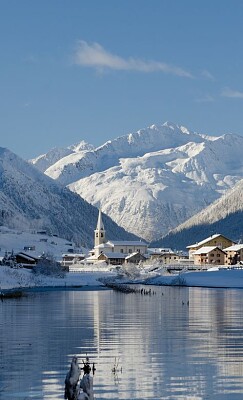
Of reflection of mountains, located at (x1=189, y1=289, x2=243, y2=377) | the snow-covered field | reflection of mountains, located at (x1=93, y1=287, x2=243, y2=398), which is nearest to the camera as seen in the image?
reflection of mountains, located at (x1=93, y1=287, x2=243, y2=398)

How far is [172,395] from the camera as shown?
3669 cm

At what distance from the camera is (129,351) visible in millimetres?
50312

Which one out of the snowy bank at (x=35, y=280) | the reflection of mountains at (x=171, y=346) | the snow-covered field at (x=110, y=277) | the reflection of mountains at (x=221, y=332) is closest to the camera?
the reflection of mountains at (x=171, y=346)

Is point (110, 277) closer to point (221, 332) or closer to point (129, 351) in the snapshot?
point (221, 332)

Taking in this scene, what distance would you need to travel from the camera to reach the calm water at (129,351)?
3831 cm

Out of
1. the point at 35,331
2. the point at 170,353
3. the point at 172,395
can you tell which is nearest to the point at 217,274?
the point at 35,331

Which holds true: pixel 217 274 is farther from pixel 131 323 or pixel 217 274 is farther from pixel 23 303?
pixel 131 323

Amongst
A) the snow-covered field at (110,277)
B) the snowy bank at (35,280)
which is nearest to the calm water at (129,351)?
the snowy bank at (35,280)

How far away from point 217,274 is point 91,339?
125703 mm

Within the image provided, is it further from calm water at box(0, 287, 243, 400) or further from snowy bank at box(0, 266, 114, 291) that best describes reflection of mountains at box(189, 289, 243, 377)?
snowy bank at box(0, 266, 114, 291)

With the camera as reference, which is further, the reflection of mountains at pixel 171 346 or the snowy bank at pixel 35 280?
the snowy bank at pixel 35 280

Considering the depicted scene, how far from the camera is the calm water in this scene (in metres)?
38.3

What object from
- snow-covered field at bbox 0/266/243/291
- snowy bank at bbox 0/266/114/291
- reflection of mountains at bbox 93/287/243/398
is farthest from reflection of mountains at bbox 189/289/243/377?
snow-covered field at bbox 0/266/243/291

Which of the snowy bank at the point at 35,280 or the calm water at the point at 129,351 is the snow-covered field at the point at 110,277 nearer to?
the snowy bank at the point at 35,280
